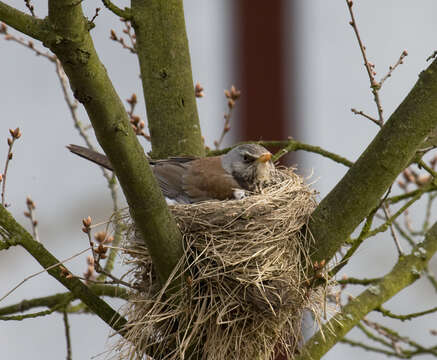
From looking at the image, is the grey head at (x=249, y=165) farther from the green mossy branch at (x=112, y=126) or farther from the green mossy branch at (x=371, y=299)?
the green mossy branch at (x=112, y=126)

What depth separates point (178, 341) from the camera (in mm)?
3553

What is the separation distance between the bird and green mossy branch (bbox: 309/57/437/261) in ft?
4.21

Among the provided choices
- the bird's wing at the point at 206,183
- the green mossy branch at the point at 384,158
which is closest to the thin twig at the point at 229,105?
the bird's wing at the point at 206,183

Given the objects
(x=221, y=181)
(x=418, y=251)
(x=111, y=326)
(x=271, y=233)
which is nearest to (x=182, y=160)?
(x=221, y=181)

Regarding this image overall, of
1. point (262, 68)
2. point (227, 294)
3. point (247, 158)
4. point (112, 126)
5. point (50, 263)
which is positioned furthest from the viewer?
point (247, 158)

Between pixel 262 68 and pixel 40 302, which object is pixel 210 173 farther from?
pixel 262 68

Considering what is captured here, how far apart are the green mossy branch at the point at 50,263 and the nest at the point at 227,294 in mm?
142

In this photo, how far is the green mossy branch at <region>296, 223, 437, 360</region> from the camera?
12.7 feet

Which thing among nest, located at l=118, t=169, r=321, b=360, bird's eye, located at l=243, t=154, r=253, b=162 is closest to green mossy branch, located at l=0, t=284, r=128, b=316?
nest, located at l=118, t=169, r=321, b=360

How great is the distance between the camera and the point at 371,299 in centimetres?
409

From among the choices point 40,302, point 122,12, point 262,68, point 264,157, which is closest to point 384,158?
point 262,68

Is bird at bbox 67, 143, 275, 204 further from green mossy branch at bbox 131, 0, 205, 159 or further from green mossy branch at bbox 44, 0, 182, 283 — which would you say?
green mossy branch at bbox 44, 0, 182, 283

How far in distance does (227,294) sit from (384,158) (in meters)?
1.11

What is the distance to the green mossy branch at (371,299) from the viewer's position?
3.87m
